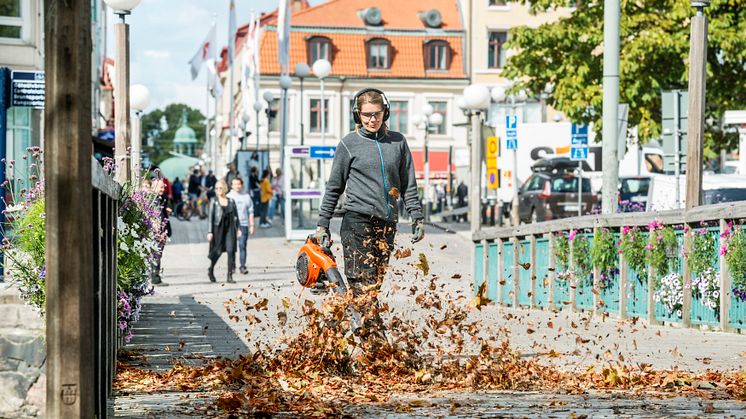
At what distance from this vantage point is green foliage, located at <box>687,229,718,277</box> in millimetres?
14273

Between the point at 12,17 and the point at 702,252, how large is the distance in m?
20.4

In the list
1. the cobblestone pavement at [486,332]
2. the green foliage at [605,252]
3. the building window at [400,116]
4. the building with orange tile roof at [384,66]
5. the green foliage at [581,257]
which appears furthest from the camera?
the building window at [400,116]

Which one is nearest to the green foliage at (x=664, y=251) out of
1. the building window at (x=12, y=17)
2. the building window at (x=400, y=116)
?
the building window at (x=12, y=17)

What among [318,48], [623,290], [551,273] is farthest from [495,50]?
[623,290]

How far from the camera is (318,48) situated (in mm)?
83375

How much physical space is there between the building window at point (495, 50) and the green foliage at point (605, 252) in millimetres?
65727

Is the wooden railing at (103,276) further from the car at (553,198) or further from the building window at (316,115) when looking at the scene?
the building window at (316,115)

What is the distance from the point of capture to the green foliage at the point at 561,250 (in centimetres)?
1764

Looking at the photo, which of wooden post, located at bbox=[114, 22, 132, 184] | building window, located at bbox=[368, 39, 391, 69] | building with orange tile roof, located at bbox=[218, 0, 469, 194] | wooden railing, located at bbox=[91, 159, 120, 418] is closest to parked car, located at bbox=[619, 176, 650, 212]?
wooden post, located at bbox=[114, 22, 132, 184]

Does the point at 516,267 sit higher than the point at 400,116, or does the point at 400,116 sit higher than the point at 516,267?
the point at 400,116

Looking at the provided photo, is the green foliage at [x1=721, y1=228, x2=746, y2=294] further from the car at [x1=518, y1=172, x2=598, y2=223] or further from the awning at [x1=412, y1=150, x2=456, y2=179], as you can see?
the awning at [x1=412, y1=150, x2=456, y2=179]

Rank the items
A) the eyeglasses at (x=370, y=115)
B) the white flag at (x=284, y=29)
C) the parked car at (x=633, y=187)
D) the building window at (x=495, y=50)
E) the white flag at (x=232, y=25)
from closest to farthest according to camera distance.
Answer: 1. the eyeglasses at (x=370, y=115)
2. the parked car at (x=633, y=187)
3. the white flag at (x=284, y=29)
4. the white flag at (x=232, y=25)
5. the building window at (x=495, y=50)

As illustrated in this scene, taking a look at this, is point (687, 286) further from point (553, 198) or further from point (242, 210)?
point (553, 198)

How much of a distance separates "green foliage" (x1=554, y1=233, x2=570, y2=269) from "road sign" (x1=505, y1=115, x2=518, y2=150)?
57.8 feet
